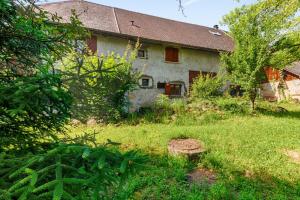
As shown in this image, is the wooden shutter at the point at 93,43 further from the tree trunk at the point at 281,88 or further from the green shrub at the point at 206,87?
the tree trunk at the point at 281,88

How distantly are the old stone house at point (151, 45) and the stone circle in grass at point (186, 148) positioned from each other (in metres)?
9.27

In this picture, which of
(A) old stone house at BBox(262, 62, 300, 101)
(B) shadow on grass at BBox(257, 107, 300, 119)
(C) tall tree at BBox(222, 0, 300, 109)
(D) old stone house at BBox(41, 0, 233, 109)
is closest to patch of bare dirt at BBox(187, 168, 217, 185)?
(C) tall tree at BBox(222, 0, 300, 109)

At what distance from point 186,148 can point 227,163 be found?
125cm

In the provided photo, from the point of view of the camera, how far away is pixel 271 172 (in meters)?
7.29

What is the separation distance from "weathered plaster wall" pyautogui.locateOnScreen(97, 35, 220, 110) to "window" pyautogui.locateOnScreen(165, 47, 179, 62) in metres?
0.29

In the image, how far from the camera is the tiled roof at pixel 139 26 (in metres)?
18.6

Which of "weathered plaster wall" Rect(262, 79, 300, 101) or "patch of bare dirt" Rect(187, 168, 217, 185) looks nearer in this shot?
"patch of bare dirt" Rect(187, 168, 217, 185)

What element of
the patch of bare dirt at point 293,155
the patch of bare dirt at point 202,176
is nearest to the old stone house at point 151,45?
the patch of bare dirt at point 293,155

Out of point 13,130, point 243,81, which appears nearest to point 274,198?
point 13,130

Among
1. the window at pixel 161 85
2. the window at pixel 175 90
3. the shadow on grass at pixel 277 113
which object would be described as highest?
the window at pixel 161 85

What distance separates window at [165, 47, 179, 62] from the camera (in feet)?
67.8

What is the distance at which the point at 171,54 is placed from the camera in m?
20.9

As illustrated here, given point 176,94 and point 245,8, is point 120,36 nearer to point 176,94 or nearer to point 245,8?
point 176,94

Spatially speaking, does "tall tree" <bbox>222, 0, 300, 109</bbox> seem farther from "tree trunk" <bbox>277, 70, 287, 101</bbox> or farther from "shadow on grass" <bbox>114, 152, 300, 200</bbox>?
"tree trunk" <bbox>277, 70, 287, 101</bbox>
